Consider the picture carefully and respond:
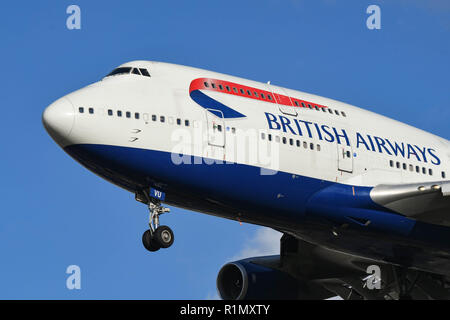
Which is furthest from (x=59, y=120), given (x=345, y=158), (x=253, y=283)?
(x=253, y=283)

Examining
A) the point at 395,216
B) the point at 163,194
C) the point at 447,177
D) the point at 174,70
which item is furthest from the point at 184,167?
the point at 447,177

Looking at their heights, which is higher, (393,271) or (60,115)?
(60,115)

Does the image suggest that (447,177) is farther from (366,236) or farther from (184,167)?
(184,167)

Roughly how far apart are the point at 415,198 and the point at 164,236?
862 centimetres

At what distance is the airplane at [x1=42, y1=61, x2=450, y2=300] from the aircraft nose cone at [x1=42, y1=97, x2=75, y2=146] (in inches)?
1.2

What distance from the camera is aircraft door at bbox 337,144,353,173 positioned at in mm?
28781

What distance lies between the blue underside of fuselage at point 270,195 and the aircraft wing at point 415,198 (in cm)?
27

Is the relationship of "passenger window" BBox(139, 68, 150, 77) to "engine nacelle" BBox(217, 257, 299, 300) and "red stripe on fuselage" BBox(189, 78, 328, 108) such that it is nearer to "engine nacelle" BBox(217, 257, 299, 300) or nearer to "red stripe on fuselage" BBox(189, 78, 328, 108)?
"red stripe on fuselage" BBox(189, 78, 328, 108)

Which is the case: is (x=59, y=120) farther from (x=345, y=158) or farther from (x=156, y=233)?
(x=345, y=158)

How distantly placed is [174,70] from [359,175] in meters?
6.85

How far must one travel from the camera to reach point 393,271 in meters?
34.5

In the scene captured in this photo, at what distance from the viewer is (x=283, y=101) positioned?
28.9 metres

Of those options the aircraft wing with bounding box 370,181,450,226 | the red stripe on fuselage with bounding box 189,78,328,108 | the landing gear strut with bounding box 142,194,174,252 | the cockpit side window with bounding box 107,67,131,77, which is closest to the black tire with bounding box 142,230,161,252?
the landing gear strut with bounding box 142,194,174,252
